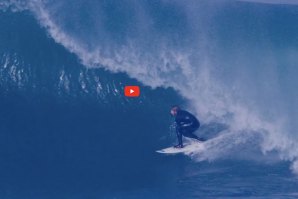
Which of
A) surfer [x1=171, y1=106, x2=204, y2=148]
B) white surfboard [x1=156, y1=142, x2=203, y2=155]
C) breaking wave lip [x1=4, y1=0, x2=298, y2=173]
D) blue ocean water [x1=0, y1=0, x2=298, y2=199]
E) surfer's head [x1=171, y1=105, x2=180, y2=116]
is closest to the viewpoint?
blue ocean water [x1=0, y1=0, x2=298, y2=199]

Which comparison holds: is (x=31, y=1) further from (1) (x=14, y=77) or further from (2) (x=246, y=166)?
(2) (x=246, y=166)

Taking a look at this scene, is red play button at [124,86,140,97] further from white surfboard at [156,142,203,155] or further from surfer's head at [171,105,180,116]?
white surfboard at [156,142,203,155]

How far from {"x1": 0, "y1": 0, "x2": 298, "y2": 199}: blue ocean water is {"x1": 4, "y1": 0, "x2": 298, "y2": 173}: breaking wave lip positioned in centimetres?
2

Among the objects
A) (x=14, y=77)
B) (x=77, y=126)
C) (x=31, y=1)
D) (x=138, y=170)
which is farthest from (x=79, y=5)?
(x=138, y=170)

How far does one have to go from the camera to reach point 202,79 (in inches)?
280

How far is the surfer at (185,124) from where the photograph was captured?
6.41 m

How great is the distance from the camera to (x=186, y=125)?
21.1 feet

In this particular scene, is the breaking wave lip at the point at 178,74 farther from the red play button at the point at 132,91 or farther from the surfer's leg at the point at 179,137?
the surfer's leg at the point at 179,137

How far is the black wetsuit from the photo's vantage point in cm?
641

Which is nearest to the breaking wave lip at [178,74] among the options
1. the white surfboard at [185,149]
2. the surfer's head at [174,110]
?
the surfer's head at [174,110]

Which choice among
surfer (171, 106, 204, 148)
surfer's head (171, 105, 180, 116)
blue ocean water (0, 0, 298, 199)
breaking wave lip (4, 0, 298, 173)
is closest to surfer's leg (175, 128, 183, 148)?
surfer (171, 106, 204, 148)

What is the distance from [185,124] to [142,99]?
93 centimetres

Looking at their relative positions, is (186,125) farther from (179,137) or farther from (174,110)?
(174,110)

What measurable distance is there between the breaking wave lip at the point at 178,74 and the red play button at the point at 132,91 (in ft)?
0.58
